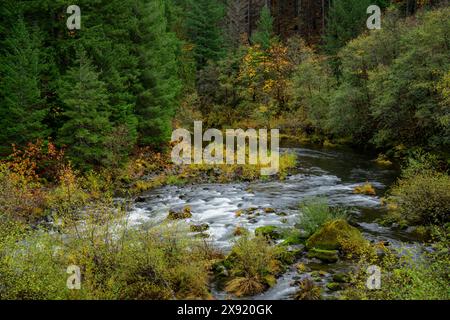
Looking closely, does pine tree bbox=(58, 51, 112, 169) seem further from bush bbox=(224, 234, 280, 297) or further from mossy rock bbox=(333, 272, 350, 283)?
mossy rock bbox=(333, 272, 350, 283)

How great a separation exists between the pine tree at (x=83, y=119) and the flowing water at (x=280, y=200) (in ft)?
11.7

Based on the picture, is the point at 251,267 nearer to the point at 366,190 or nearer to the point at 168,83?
the point at 366,190

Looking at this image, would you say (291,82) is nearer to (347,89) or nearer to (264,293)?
(347,89)

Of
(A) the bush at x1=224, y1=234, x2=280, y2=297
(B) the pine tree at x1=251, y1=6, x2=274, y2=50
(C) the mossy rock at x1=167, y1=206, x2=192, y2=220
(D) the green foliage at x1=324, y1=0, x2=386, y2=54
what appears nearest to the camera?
(A) the bush at x1=224, y1=234, x2=280, y2=297

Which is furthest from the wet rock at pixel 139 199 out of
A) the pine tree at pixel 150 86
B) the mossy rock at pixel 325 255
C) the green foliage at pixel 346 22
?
the green foliage at pixel 346 22

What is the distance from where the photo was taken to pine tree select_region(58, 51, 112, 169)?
2014 centimetres

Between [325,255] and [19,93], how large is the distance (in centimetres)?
1545

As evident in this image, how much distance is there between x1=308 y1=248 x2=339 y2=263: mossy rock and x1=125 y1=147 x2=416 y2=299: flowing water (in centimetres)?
29

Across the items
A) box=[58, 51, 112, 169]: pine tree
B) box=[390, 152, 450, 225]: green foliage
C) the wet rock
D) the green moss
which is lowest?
the wet rock

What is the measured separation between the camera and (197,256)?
1120cm

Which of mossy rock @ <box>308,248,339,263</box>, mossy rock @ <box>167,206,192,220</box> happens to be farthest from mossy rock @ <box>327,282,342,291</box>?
mossy rock @ <box>167,206,192,220</box>

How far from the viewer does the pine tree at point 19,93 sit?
18.8 m

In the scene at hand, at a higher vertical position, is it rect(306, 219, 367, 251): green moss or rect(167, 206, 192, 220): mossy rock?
rect(306, 219, 367, 251): green moss
